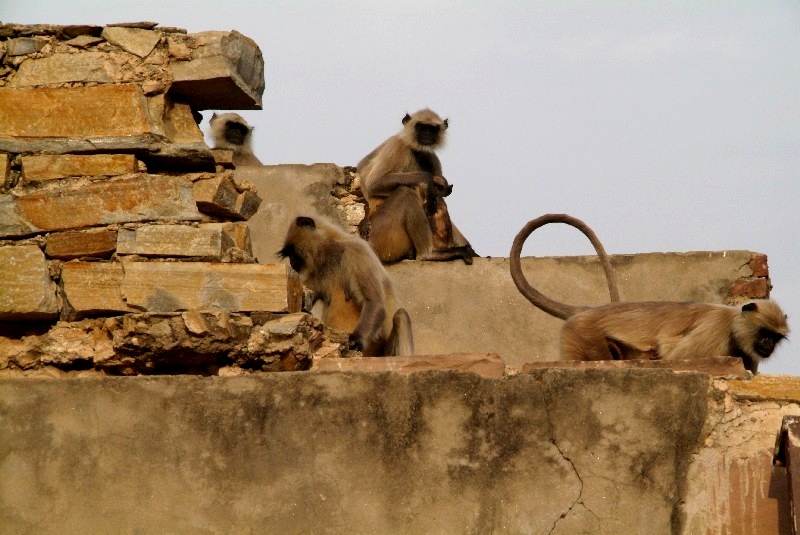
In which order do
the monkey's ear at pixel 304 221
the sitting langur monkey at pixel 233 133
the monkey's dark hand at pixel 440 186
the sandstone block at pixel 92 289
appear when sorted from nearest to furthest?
the sandstone block at pixel 92 289 < the monkey's ear at pixel 304 221 < the monkey's dark hand at pixel 440 186 < the sitting langur monkey at pixel 233 133

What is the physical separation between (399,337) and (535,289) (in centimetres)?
102

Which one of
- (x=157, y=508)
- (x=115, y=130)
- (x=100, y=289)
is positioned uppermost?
(x=115, y=130)

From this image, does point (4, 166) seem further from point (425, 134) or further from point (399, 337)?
point (425, 134)

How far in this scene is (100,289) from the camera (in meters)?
3.83

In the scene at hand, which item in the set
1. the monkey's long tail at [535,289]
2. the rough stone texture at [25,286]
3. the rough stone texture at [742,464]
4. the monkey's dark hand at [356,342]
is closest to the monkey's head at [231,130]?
the monkey's long tail at [535,289]

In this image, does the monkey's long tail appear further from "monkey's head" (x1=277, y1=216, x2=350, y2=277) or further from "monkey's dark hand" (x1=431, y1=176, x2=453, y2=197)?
"monkey's dark hand" (x1=431, y1=176, x2=453, y2=197)

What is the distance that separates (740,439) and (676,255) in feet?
16.2

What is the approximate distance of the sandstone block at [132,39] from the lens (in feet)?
13.6

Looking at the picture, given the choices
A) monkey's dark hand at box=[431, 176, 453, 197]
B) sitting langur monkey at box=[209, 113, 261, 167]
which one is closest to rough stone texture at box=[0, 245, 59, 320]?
monkey's dark hand at box=[431, 176, 453, 197]

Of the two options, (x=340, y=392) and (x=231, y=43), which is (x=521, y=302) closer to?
(x=231, y=43)

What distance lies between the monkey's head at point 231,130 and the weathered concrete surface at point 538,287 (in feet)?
16.1

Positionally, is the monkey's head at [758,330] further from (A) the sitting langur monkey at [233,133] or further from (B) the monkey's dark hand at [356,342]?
(A) the sitting langur monkey at [233,133]

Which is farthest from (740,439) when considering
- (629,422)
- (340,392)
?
(340,392)

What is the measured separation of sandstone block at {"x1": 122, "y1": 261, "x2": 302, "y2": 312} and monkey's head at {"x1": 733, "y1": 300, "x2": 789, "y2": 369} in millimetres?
3037
